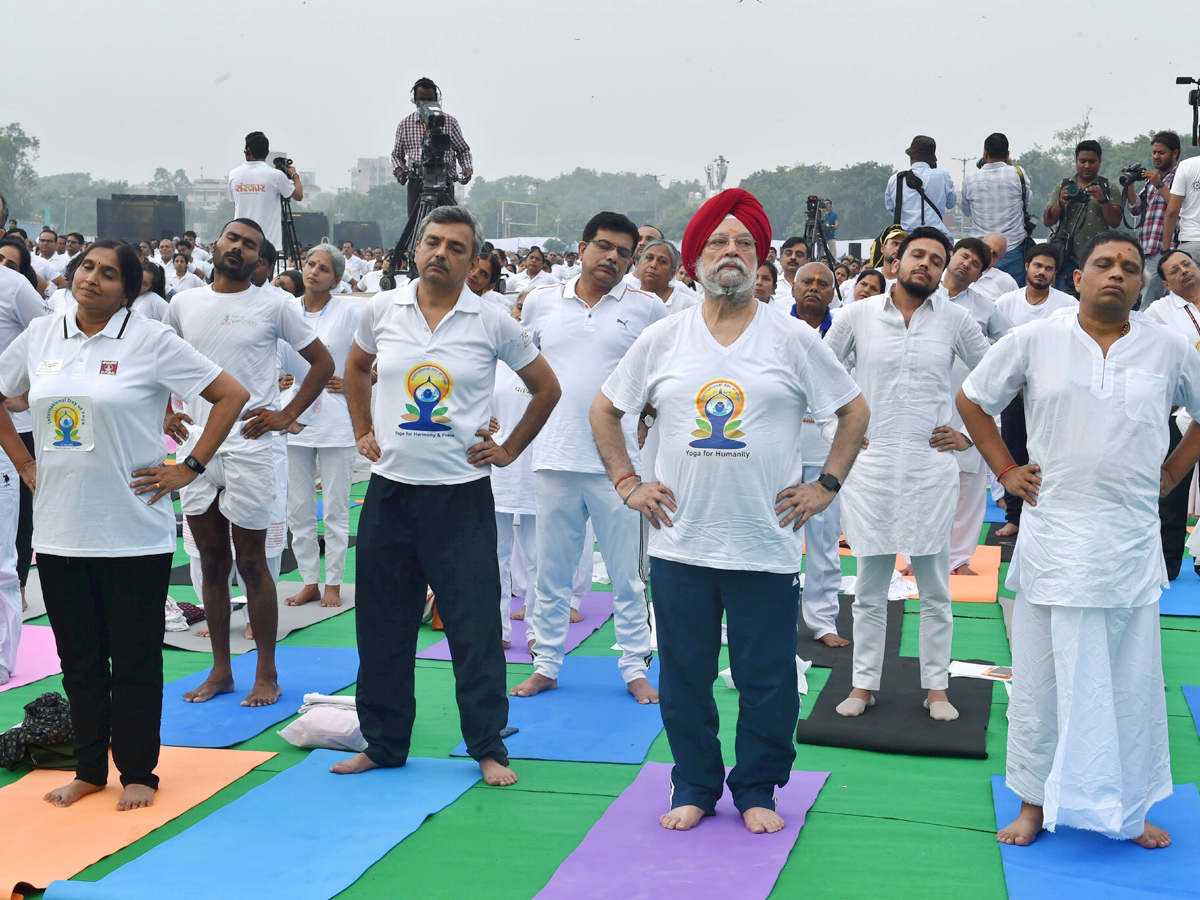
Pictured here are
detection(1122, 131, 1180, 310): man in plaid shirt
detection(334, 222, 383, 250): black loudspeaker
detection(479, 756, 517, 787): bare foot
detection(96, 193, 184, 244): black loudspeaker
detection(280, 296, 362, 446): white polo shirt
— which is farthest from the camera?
detection(334, 222, 383, 250): black loudspeaker

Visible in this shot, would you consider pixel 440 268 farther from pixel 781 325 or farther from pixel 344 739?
pixel 344 739

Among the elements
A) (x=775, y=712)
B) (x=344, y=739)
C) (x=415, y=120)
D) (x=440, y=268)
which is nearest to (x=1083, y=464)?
(x=775, y=712)

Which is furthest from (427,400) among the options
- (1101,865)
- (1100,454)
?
(1101,865)

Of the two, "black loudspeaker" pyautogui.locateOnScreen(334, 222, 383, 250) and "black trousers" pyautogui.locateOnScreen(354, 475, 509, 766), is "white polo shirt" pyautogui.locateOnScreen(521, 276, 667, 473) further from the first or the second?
"black loudspeaker" pyautogui.locateOnScreen(334, 222, 383, 250)

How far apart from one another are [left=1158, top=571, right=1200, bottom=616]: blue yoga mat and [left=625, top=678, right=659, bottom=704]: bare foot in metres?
3.19

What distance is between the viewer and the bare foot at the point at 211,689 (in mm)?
5738

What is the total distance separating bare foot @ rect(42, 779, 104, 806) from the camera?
445cm

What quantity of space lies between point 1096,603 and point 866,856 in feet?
3.59

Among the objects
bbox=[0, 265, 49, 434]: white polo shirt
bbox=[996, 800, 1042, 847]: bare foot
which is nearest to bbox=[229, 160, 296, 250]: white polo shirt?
bbox=[0, 265, 49, 434]: white polo shirt

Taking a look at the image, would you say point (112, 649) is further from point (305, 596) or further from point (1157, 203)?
point (1157, 203)

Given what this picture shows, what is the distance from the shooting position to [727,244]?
13.4 ft

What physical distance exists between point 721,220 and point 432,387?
1221 mm

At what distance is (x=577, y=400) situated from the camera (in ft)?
18.9

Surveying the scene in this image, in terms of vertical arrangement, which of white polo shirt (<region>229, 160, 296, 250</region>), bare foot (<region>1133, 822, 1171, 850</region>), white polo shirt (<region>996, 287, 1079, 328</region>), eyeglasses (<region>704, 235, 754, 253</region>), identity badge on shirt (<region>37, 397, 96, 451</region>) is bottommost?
bare foot (<region>1133, 822, 1171, 850</region>)
